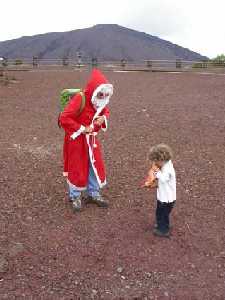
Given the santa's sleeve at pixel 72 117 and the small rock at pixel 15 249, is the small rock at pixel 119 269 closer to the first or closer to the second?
the small rock at pixel 15 249

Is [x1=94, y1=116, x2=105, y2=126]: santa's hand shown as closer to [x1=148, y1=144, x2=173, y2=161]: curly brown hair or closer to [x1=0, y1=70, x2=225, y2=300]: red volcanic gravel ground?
[x1=148, y1=144, x2=173, y2=161]: curly brown hair

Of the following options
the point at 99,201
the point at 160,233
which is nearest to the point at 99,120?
the point at 99,201

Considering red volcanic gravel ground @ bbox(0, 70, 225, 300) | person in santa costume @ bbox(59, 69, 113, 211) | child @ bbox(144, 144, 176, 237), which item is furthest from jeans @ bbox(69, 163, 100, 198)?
child @ bbox(144, 144, 176, 237)

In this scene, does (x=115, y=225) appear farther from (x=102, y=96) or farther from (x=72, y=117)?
(x=102, y=96)

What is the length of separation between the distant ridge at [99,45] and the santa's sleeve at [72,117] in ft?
389

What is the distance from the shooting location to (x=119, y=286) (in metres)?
4.74

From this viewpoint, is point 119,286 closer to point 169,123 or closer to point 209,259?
point 209,259

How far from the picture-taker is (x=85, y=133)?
584 centimetres

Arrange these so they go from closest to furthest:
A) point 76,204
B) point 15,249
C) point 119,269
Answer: point 119,269 → point 15,249 → point 76,204

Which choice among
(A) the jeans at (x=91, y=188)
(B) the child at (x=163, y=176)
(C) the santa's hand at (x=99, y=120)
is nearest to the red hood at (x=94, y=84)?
(C) the santa's hand at (x=99, y=120)

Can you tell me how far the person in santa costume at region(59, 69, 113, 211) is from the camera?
576 centimetres

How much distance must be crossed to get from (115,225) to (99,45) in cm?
12966

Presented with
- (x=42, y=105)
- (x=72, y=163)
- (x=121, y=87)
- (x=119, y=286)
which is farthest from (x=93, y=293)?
(x=121, y=87)

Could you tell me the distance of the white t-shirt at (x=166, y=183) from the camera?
527 cm
